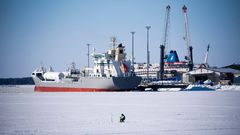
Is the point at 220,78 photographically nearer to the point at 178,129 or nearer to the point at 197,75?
the point at 197,75

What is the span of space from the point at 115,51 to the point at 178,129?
59660 mm

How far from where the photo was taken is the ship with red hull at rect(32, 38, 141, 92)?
65562mm

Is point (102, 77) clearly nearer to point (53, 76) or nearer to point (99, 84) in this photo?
point (99, 84)

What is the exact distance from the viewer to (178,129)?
14180mm

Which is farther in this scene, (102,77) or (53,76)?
(53,76)

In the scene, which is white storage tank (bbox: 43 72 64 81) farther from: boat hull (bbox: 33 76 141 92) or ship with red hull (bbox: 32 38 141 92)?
boat hull (bbox: 33 76 141 92)

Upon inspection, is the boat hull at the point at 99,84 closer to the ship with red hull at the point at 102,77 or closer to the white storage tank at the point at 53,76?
the ship with red hull at the point at 102,77

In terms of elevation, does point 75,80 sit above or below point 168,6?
below

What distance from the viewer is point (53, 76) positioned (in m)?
83.0

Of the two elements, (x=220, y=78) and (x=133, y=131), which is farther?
(x=220, y=78)

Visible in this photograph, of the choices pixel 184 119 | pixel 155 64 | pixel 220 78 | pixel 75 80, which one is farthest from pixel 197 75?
pixel 184 119

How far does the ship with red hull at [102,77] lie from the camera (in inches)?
2581

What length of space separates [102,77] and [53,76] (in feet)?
73.2

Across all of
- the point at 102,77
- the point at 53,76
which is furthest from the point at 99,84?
the point at 53,76
